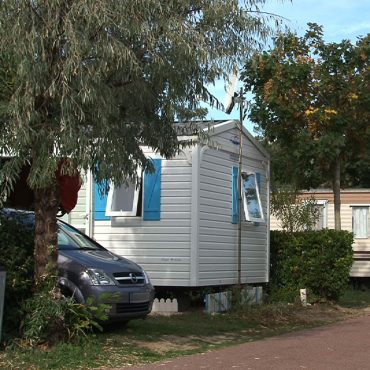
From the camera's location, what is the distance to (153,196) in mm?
13883

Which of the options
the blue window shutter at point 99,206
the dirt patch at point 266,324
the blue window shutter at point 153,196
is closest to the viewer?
the dirt patch at point 266,324

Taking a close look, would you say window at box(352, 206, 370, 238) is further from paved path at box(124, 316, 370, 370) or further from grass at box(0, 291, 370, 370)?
paved path at box(124, 316, 370, 370)

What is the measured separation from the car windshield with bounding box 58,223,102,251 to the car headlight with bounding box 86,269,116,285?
805 millimetres

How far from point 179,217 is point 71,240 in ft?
11.1

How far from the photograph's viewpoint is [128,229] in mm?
14031

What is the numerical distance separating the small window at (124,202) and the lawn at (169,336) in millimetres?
2271

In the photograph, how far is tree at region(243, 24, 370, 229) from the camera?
16.4 metres

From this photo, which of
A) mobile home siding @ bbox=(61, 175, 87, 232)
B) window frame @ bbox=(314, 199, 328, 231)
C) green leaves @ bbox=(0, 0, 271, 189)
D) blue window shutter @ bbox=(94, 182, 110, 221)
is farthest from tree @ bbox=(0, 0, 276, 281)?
window frame @ bbox=(314, 199, 328, 231)

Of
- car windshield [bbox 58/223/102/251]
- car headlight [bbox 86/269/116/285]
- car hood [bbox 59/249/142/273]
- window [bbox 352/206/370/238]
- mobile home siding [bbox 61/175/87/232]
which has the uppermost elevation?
window [bbox 352/206/370/238]

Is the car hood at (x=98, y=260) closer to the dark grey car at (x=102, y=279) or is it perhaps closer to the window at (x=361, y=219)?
the dark grey car at (x=102, y=279)

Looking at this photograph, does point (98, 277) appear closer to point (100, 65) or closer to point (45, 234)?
point (45, 234)

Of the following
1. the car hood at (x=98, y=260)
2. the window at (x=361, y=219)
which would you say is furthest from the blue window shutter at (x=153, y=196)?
the window at (x=361, y=219)

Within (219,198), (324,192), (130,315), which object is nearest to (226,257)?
(219,198)

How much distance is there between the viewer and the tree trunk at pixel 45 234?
884 cm
